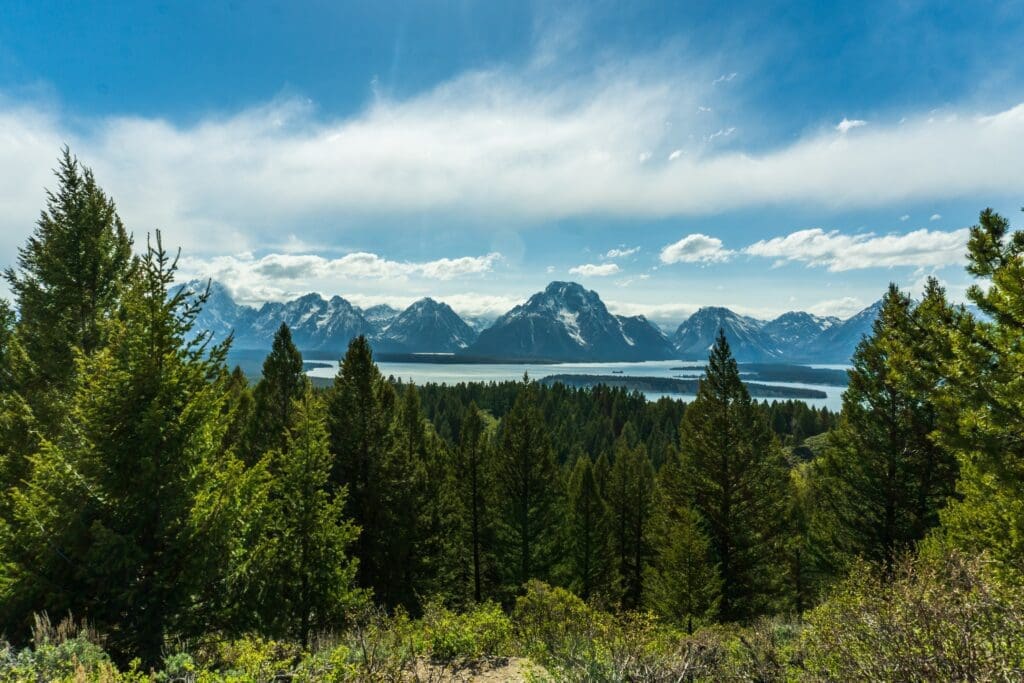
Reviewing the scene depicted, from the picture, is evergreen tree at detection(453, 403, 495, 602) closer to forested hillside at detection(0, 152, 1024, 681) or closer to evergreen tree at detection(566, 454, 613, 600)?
forested hillside at detection(0, 152, 1024, 681)

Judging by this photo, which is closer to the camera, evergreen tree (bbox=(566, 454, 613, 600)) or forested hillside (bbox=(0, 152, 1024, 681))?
forested hillside (bbox=(0, 152, 1024, 681))

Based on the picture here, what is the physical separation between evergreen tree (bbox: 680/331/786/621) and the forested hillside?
115 mm

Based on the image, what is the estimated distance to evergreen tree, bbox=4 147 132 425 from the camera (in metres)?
13.2

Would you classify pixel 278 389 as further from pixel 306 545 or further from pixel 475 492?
pixel 306 545

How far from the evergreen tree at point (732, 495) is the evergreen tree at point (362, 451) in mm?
14739

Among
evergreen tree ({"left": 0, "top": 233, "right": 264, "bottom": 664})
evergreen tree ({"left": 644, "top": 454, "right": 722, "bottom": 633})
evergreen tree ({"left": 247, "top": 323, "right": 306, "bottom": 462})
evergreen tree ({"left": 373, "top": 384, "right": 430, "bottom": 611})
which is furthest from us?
evergreen tree ({"left": 247, "top": 323, "right": 306, "bottom": 462})

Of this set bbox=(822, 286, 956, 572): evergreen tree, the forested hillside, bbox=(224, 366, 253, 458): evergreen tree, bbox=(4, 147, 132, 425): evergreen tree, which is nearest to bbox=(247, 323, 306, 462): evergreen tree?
the forested hillside

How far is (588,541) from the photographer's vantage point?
92.8 ft

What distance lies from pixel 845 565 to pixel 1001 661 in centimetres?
1630

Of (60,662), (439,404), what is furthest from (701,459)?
(439,404)

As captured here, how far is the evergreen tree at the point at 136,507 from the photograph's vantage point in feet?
26.9

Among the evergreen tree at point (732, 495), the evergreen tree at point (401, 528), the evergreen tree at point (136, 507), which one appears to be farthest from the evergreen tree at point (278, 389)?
the evergreen tree at point (732, 495)

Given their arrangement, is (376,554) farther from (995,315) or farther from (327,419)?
(995,315)

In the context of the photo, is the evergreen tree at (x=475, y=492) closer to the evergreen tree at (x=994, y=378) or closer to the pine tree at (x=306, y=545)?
the pine tree at (x=306, y=545)
